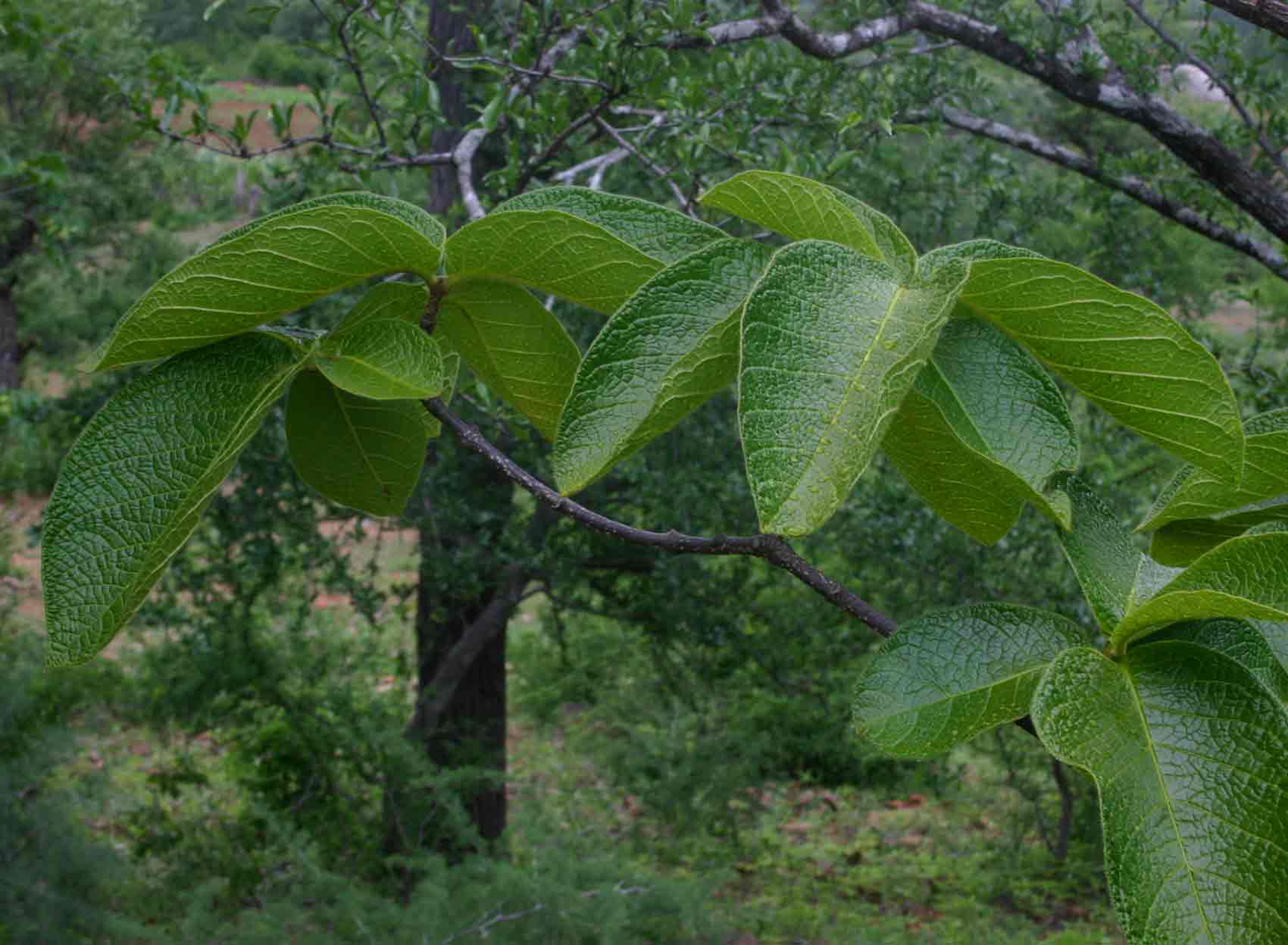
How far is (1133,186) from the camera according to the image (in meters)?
2.68

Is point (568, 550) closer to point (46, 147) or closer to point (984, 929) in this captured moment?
point (984, 929)

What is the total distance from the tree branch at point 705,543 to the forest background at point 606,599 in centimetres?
81

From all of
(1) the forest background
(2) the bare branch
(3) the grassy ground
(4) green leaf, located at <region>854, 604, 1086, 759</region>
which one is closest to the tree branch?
(4) green leaf, located at <region>854, 604, 1086, 759</region>

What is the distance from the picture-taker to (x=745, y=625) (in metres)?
4.93

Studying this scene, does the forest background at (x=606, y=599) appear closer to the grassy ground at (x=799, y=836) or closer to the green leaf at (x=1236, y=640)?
the grassy ground at (x=799, y=836)

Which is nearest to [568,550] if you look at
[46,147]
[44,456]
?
[44,456]

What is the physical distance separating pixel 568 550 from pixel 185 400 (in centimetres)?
394

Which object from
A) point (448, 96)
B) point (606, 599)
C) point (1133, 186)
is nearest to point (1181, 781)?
point (1133, 186)

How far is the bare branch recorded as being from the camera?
96.7 inches

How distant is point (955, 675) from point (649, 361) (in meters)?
0.18

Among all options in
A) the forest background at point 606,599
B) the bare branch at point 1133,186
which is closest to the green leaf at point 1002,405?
the forest background at point 606,599

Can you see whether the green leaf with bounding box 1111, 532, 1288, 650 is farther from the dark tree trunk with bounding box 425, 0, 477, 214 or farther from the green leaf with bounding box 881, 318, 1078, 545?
the dark tree trunk with bounding box 425, 0, 477, 214

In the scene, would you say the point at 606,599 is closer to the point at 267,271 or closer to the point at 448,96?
the point at 448,96

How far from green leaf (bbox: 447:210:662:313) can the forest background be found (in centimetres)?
83
